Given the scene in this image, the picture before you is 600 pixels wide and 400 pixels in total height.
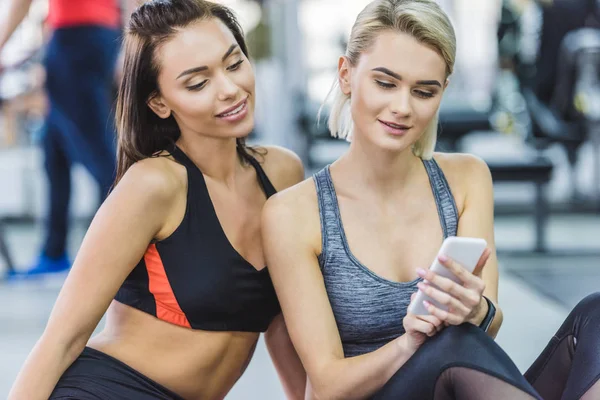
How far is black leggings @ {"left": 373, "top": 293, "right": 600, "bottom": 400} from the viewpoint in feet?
4.20

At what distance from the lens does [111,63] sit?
11.8ft

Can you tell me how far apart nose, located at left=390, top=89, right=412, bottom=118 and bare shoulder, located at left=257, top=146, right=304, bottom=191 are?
37cm

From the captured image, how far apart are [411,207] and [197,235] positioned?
425 millimetres

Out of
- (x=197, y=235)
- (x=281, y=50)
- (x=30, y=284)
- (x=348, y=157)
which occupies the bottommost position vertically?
(x=30, y=284)

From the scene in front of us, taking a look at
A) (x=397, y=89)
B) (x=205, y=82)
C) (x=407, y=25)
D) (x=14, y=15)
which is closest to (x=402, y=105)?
(x=397, y=89)

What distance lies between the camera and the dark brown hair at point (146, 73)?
1.54 meters

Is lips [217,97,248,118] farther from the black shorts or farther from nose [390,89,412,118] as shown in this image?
the black shorts

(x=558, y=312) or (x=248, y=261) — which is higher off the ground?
(x=248, y=261)

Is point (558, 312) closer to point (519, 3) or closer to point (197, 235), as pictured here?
point (197, 235)

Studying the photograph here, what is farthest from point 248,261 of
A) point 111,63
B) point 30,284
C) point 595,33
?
point 595,33

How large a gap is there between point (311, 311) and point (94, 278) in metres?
0.39

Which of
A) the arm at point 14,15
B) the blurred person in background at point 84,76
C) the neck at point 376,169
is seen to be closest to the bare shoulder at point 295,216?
the neck at point 376,169

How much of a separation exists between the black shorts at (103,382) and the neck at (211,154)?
407mm

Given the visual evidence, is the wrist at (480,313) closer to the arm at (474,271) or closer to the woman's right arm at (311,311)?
the arm at (474,271)
